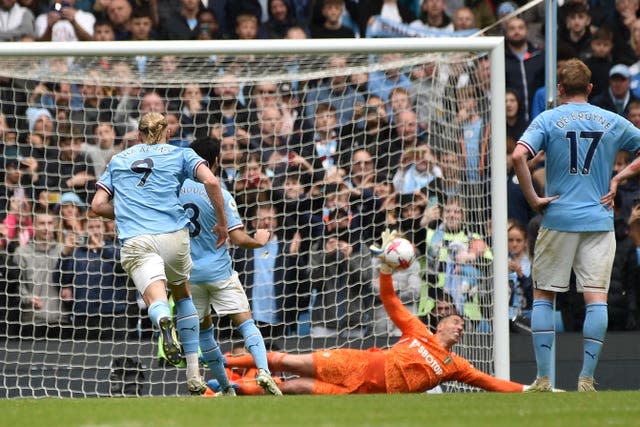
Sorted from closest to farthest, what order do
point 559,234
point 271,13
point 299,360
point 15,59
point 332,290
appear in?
point 559,234
point 299,360
point 15,59
point 332,290
point 271,13

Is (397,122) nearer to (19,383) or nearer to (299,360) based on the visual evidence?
(299,360)

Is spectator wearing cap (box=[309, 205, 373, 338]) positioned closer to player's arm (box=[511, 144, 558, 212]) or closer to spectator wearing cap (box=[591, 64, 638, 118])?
player's arm (box=[511, 144, 558, 212])

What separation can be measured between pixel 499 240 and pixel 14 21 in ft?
21.0

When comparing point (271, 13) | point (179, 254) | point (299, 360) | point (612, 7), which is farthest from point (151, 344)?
point (612, 7)

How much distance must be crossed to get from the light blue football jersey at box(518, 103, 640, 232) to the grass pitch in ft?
4.04

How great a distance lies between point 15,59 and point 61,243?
181cm

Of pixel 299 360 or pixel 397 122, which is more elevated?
pixel 397 122

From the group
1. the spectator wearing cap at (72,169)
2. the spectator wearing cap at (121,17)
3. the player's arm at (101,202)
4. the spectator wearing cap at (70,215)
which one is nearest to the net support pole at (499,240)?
the player's arm at (101,202)

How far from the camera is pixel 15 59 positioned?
1049 centimetres

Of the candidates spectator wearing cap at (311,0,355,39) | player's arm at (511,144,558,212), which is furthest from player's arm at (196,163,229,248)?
spectator wearing cap at (311,0,355,39)

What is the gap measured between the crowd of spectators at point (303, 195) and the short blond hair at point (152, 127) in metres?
2.44

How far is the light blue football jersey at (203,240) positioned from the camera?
961 cm

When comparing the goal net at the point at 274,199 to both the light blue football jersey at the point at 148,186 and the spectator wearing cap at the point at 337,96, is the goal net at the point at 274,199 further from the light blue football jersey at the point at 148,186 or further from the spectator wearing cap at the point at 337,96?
the light blue football jersey at the point at 148,186

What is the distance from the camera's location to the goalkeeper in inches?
373
